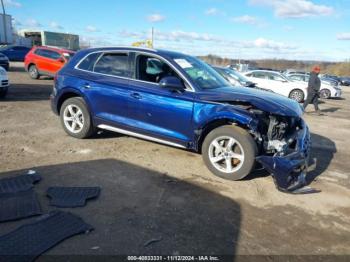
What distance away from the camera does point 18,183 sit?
4527mm

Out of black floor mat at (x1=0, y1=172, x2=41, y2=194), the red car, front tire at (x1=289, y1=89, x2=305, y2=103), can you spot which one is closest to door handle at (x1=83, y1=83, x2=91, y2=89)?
black floor mat at (x1=0, y1=172, x2=41, y2=194)

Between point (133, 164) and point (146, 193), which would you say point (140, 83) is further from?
point (146, 193)

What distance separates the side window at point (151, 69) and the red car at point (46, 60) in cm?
1265

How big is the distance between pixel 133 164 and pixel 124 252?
2461 mm

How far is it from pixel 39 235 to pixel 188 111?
9.39ft

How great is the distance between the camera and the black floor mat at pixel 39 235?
3.08 m

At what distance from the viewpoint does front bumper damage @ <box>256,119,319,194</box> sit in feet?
15.5

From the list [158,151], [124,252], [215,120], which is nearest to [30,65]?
[158,151]

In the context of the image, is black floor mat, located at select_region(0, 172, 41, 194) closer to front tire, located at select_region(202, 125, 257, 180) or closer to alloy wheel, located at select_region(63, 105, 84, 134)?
alloy wheel, located at select_region(63, 105, 84, 134)

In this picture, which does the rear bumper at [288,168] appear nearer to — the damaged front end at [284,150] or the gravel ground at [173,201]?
the damaged front end at [284,150]

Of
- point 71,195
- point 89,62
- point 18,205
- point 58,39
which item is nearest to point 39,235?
point 18,205

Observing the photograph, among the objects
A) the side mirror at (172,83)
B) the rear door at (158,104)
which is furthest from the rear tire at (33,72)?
the side mirror at (172,83)

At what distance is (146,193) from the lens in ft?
14.9

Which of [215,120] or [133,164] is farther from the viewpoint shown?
[133,164]
